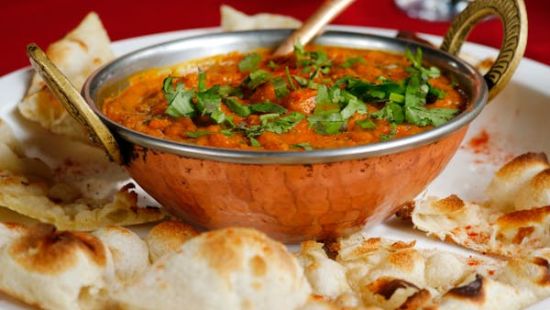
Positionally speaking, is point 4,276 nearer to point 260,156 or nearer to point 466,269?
point 260,156

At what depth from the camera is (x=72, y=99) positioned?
2.33 metres

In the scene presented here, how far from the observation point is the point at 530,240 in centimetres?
243

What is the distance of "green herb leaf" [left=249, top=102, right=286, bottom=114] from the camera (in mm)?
2482

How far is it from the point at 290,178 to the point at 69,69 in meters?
1.33

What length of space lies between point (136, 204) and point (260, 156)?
62 cm

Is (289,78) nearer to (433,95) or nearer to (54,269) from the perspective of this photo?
(433,95)

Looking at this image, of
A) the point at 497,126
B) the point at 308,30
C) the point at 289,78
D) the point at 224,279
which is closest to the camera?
the point at 224,279

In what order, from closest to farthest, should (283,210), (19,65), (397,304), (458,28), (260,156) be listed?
(397,304) < (260,156) < (283,210) < (458,28) < (19,65)

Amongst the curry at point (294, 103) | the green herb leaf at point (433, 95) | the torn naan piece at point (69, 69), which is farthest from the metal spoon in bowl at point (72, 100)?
the green herb leaf at point (433, 95)

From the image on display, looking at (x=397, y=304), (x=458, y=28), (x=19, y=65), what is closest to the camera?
(x=397, y=304)

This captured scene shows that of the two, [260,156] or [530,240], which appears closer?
[260,156]

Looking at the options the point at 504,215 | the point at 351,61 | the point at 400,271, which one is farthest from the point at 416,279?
the point at 351,61

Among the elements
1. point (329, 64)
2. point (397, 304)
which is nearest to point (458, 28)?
point (329, 64)

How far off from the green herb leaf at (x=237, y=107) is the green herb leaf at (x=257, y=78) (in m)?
0.11
